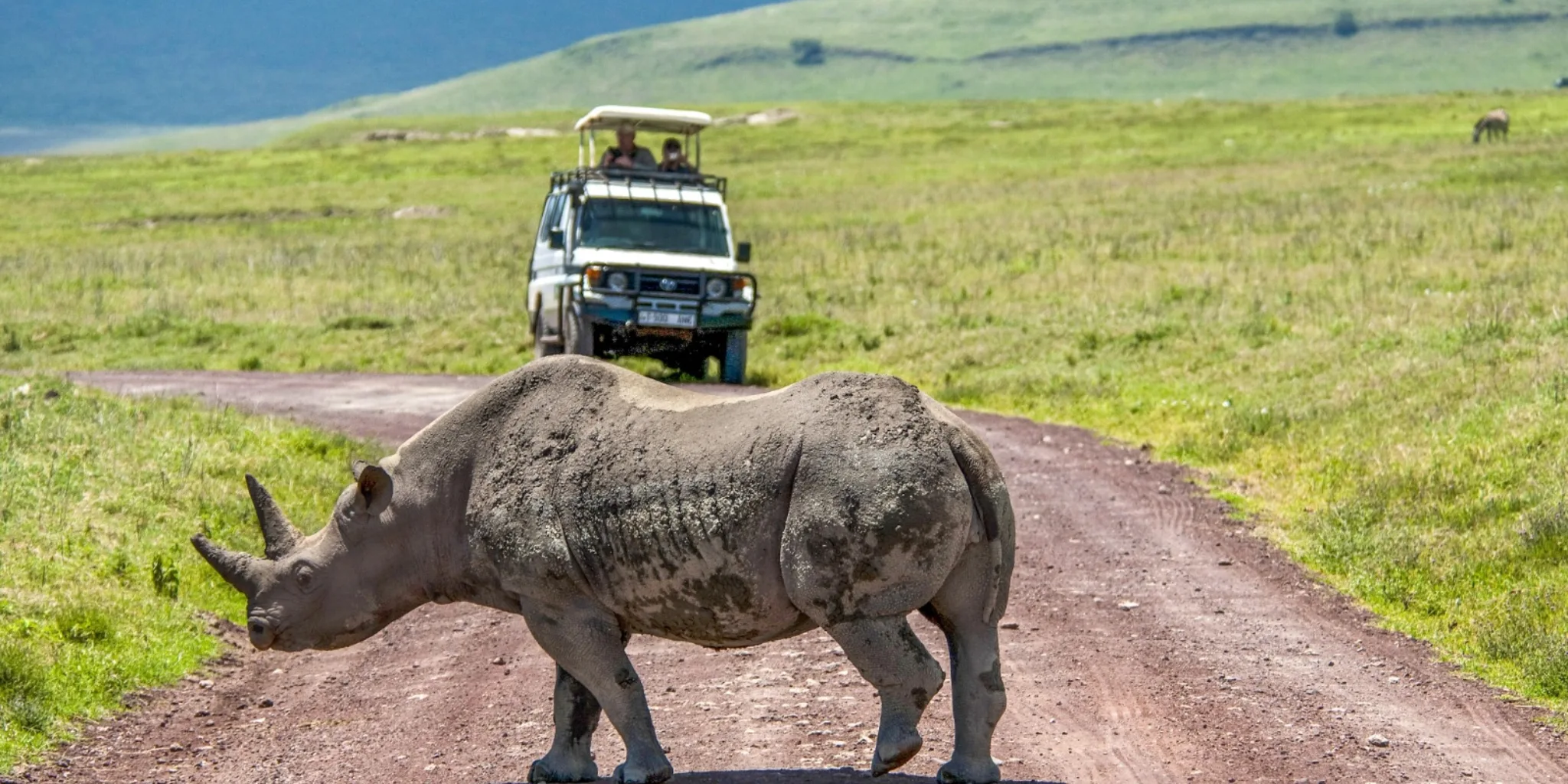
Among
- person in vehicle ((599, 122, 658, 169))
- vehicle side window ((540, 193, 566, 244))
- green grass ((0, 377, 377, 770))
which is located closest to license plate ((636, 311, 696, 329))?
→ vehicle side window ((540, 193, 566, 244))

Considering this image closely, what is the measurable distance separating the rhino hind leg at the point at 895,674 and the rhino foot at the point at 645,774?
0.85m

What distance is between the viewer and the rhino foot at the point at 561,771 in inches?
284

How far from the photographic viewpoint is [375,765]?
7875 millimetres

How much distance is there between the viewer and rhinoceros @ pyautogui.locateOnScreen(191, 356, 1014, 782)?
21.2 feet

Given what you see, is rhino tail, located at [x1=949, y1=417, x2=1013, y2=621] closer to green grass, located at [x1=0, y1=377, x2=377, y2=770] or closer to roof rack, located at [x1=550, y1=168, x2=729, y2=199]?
green grass, located at [x1=0, y1=377, x2=377, y2=770]

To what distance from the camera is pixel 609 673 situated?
6.90m

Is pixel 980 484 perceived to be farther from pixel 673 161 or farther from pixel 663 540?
pixel 673 161

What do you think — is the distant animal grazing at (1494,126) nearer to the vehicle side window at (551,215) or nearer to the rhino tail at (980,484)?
the vehicle side window at (551,215)

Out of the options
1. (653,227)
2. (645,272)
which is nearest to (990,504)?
(645,272)

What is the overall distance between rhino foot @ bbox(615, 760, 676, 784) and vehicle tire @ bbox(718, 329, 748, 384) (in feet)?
51.2

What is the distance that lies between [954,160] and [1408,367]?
52658mm

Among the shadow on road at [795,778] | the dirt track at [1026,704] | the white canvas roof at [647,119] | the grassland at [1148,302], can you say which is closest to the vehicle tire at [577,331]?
the grassland at [1148,302]

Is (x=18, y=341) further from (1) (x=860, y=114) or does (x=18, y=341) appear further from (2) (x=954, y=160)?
(1) (x=860, y=114)

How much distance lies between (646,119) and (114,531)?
1365 centimetres
